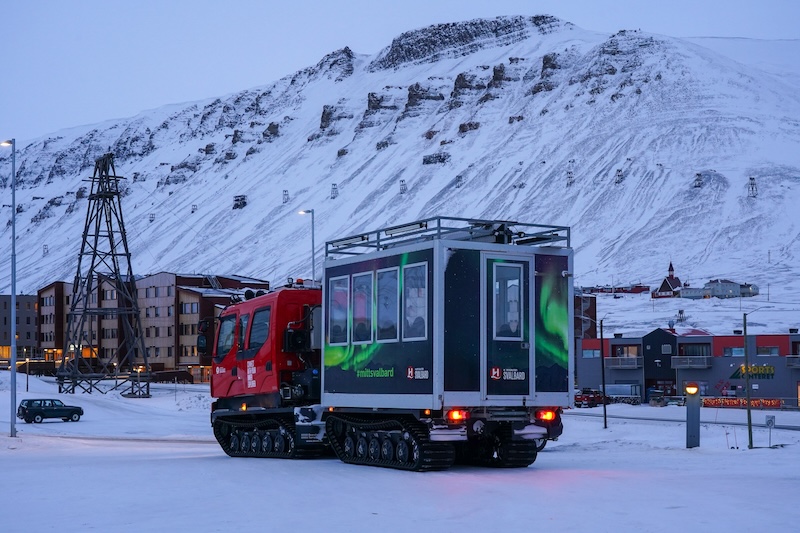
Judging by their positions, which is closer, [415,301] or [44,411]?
[415,301]

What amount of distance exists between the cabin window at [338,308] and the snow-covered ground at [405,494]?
2783 mm

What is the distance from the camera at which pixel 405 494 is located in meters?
16.7

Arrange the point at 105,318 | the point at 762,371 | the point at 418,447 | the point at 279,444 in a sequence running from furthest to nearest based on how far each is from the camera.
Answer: the point at 105,318 → the point at 762,371 → the point at 279,444 → the point at 418,447

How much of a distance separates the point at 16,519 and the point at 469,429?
30.2 feet

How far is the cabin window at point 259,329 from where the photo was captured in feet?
84.7

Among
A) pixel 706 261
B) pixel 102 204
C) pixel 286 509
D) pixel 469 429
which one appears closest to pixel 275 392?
pixel 469 429

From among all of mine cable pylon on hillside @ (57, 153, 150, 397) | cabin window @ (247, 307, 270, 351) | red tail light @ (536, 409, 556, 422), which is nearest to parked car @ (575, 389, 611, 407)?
mine cable pylon on hillside @ (57, 153, 150, 397)

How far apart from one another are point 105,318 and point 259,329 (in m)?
112

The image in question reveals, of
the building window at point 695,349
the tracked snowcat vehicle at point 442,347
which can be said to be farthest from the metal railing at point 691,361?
the tracked snowcat vehicle at point 442,347

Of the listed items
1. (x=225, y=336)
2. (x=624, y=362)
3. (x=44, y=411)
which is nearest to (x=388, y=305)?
(x=225, y=336)

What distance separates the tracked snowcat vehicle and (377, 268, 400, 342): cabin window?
1.0 inches

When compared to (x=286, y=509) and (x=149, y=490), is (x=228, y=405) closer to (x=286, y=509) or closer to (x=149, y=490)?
(x=149, y=490)

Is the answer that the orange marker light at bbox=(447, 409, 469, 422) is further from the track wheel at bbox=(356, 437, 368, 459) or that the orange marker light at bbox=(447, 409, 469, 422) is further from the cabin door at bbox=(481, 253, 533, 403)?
the track wheel at bbox=(356, 437, 368, 459)

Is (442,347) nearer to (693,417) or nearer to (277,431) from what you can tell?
(277,431)
